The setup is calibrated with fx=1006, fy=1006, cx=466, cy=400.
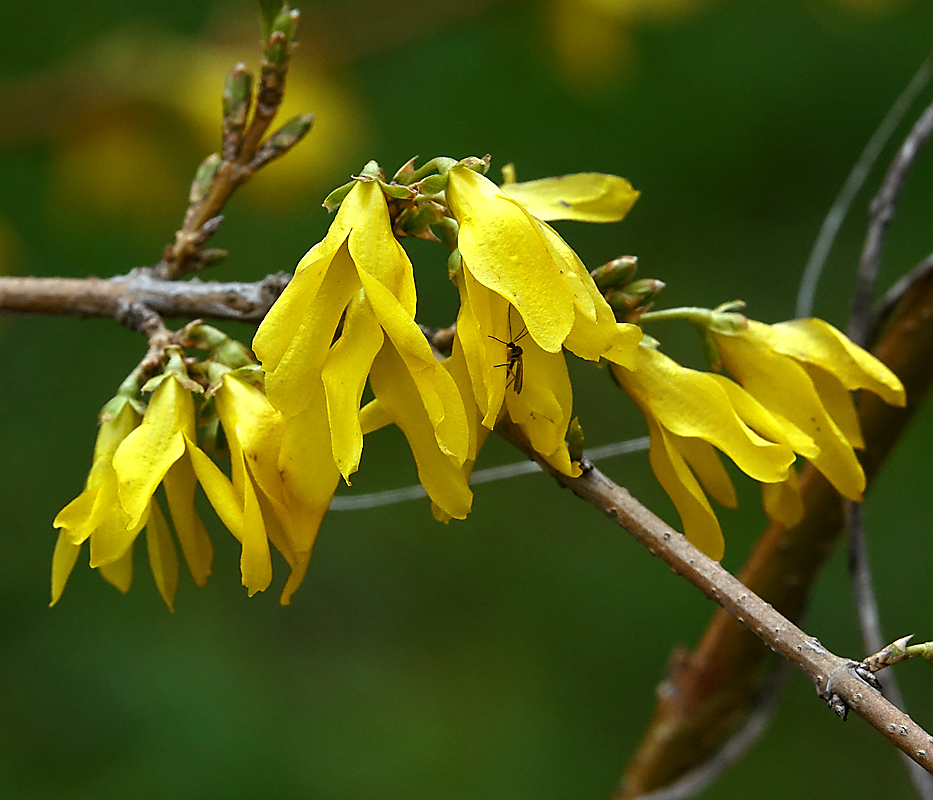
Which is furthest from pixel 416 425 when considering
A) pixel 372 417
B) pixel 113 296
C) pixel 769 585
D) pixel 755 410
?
pixel 769 585

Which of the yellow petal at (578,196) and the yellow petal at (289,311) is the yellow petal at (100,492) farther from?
the yellow petal at (578,196)

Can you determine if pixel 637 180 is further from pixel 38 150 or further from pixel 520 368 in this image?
pixel 520 368

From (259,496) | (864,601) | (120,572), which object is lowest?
(864,601)

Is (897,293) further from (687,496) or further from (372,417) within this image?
(372,417)

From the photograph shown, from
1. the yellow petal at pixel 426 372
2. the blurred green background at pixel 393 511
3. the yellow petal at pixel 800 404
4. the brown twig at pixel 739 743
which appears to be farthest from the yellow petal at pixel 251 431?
the blurred green background at pixel 393 511

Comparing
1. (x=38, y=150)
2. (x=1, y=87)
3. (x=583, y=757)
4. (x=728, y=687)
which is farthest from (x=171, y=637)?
(x=728, y=687)

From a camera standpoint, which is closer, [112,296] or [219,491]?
[219,491]
